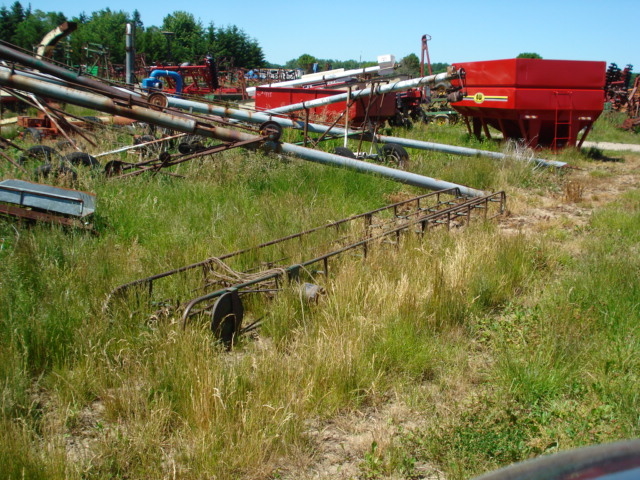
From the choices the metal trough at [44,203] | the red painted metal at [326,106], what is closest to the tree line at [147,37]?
the red painted metal at [326,106]

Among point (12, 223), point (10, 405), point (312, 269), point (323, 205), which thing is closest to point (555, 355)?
point (312, 269)

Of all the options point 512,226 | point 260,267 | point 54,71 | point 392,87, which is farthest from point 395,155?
point 260,267

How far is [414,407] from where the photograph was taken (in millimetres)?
3256

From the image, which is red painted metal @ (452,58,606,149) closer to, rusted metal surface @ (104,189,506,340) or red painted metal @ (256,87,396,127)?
red painted metal @ (256,87,396,127)

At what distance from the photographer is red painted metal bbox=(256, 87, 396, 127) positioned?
13539 millimetres

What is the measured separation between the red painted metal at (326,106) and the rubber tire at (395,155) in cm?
316

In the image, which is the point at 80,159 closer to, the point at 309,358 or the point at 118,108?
the point at 118,108

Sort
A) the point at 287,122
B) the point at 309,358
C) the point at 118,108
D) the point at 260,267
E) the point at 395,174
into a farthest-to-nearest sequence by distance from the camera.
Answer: the point at 287,122, the point at 395,174, the point at 118,108, the point at 260,267, the point at 309,358

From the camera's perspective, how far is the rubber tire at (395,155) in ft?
33.0

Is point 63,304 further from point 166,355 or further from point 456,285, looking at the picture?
point 456,285

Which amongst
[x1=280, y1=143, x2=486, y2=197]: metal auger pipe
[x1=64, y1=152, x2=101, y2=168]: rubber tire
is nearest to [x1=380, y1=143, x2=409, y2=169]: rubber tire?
[x1=280, y1=143, x2=486, y2=197]: metal auger pipe

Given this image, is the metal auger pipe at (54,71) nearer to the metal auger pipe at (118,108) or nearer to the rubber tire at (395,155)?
the metal auger pipe at (118,108)

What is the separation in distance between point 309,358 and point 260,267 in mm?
1725

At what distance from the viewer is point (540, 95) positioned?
42.6 feet
